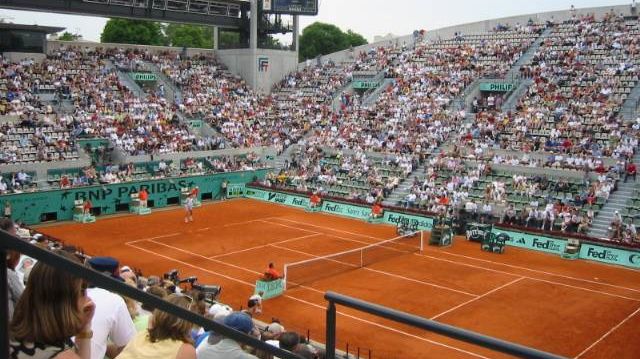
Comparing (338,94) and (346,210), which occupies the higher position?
(338,94)

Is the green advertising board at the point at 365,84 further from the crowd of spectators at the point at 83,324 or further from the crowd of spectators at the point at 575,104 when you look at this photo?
the crowd of spectators at the point at 83,324

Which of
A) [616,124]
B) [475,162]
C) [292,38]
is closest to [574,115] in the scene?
[616,124]

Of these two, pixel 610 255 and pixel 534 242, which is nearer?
pixel 610 255

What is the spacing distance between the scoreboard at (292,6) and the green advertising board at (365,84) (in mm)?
7809

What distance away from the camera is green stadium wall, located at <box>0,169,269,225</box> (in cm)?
3200

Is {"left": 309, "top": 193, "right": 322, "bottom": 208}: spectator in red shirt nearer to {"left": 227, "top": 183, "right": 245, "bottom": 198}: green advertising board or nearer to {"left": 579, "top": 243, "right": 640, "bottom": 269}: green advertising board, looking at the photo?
{"left": 227, "top": 183, "right": 245, "bottom": 198}: green advertising board

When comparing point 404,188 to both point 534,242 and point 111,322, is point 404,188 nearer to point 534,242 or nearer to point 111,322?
point 534,242

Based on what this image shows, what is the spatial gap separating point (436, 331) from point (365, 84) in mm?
51916

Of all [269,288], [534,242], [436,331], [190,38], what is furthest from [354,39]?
[436,331]

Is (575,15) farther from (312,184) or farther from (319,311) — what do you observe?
(319,311)

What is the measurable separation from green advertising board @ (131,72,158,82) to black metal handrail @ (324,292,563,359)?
49690 millimetres

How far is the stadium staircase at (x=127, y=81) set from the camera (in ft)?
158

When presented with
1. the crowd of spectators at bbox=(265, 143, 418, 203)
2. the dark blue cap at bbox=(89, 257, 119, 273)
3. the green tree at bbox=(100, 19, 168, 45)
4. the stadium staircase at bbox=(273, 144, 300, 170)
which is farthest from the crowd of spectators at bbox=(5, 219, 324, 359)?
the green tree at bbox=(100, 19, 168, 45)

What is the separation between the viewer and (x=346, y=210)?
119ft
